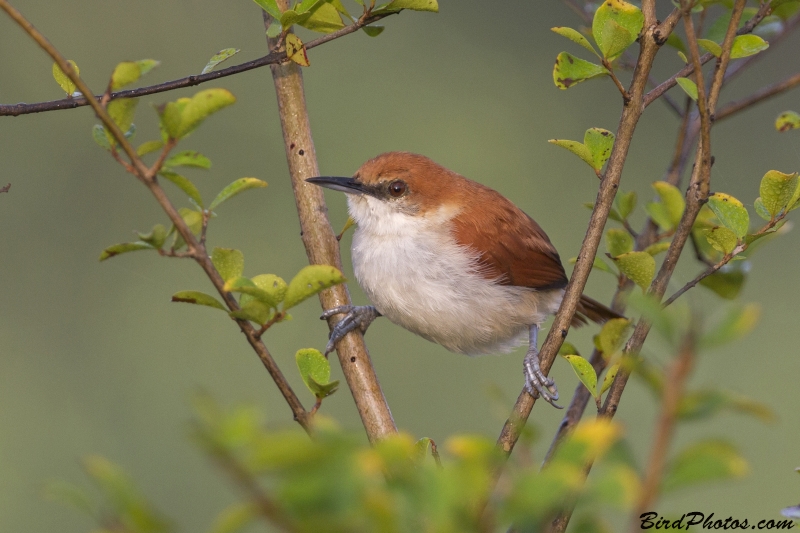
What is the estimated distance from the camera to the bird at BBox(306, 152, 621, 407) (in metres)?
3.35

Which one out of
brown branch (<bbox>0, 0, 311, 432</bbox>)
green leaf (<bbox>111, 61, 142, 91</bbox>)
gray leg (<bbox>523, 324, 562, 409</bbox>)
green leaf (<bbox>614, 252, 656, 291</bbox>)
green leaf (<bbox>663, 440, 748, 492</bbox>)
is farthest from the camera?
gray leg (<bbox>523, 324, 562, 409</bbox>)

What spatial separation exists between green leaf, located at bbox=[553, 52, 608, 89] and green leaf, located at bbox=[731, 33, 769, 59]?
0.32 metres

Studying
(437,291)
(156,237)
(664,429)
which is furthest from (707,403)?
(437,291)

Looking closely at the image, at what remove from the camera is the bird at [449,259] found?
3354mm

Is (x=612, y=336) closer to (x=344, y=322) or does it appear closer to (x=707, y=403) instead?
(x=344, y=322)

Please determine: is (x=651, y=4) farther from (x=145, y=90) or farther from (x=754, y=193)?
(x=754, y=193)

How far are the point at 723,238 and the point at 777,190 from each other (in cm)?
18

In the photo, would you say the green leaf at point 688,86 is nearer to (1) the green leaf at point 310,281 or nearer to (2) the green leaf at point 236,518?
(1) the green leaf at point 310,281

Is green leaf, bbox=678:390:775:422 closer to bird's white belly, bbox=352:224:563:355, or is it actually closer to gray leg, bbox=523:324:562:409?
gray leg, bbox=523:324:562:409

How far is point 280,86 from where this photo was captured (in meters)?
2.49

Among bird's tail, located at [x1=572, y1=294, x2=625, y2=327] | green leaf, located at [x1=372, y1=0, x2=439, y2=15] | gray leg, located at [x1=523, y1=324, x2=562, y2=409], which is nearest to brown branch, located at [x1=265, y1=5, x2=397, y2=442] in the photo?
green leaf, located at [x1=372, y1=0, x2=439, y2=15]

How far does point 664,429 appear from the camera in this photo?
817mm

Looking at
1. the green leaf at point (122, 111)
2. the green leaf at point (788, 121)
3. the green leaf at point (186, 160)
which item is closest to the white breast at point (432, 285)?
the green leaf at point (788, 121)

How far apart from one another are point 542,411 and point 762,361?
1.86m
